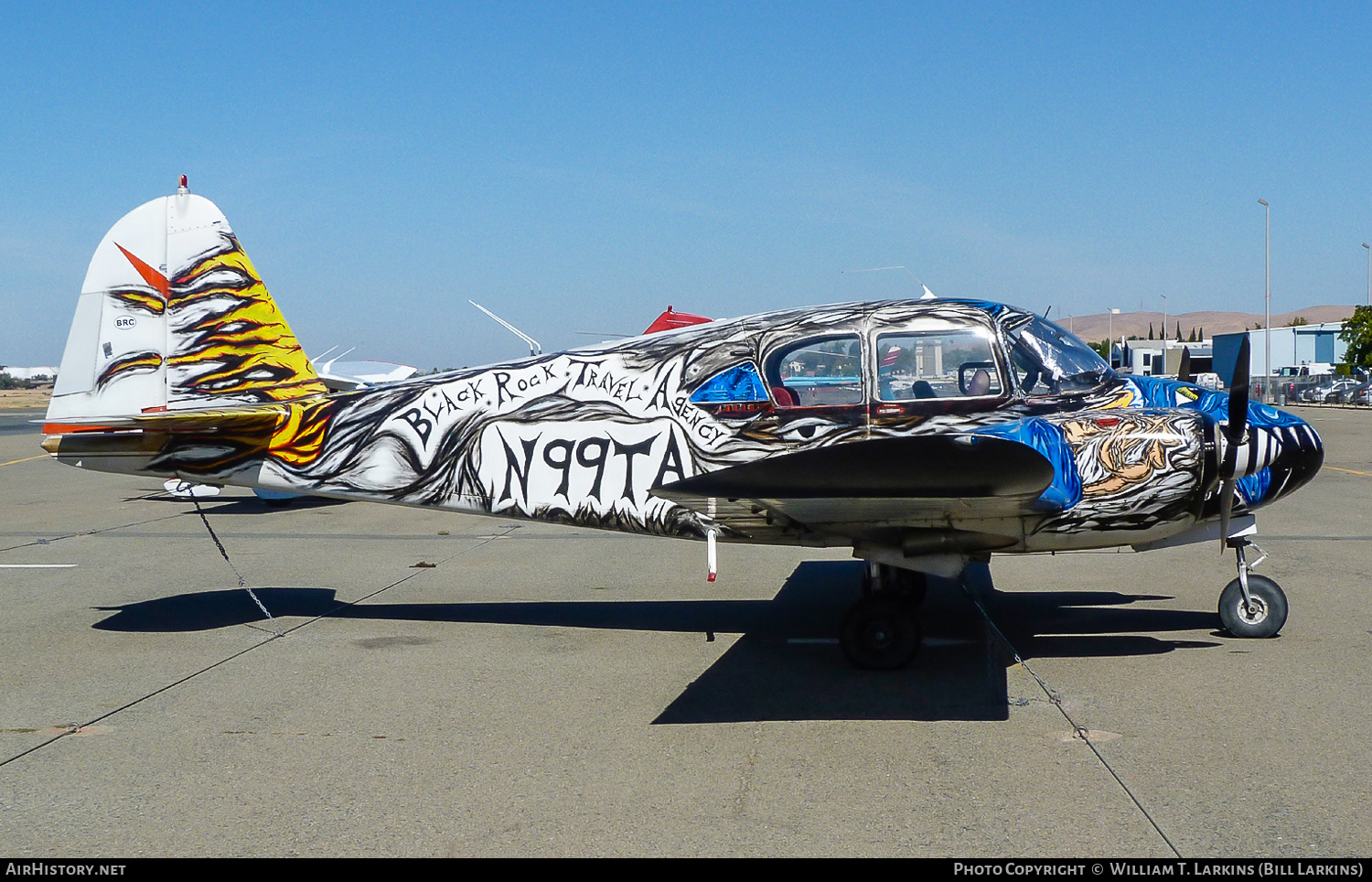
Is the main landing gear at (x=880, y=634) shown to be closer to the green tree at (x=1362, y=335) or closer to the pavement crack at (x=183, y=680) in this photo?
the pavement crack at (x=183, y=680)

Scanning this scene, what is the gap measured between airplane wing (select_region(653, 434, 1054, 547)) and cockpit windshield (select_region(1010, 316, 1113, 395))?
1118 millimetres

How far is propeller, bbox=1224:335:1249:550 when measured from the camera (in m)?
6.09

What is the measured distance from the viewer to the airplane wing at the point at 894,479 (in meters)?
5.49

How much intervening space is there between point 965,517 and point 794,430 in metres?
1.31

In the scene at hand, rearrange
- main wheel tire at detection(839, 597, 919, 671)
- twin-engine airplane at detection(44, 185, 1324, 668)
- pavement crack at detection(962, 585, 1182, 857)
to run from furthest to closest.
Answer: main wheel tire at detection(839, 597, 919, 671) < twin-engine airplane at detection(44, 185, 1324, 668) < pavement crack at detection(962, 585, 1182, 857)

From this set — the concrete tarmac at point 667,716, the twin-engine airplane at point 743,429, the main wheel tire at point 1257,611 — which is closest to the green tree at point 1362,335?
the concrete tarmac at point 667,716

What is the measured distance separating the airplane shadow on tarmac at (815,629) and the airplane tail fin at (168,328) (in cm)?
192

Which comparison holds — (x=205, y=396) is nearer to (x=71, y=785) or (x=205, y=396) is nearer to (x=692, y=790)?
(x=71, y=785)

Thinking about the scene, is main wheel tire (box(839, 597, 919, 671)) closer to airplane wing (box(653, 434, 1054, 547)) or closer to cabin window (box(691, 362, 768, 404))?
airplane wing (box(653, 434, 1054, 547))

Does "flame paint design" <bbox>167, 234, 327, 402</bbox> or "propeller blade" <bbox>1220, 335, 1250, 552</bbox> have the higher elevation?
"flame paint design" <bbox>167, 234, 327, 402</bbox>

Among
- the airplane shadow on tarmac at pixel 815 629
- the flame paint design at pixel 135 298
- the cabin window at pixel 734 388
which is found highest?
the flame paint design at pixel 135 298

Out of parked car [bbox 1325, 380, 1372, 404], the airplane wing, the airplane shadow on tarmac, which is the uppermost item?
the airplane wing

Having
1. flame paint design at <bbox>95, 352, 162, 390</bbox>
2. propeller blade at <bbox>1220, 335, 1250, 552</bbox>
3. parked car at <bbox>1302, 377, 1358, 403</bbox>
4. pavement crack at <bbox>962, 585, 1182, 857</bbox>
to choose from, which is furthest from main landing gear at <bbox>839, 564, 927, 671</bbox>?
parked car at <bbox>1302, 377, 1358, 403</bbox>

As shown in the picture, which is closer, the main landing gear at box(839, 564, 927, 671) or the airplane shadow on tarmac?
the airplane shadow on tarmac
